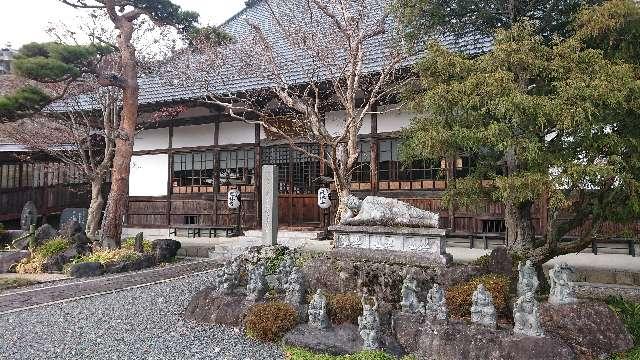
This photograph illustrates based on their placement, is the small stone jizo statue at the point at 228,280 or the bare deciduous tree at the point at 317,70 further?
the bare deciduous tree at the point at 317,70

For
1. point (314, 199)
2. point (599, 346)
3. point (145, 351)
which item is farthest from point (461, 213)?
point (145, 351)

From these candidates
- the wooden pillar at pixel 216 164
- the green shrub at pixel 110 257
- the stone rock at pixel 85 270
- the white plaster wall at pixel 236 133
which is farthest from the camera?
the wooden pillar at pixel 216 164

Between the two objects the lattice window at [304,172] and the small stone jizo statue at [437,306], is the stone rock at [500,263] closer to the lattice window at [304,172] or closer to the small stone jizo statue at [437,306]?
the small stone jizo statue at [437,306]

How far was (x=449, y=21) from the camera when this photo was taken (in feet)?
27.6

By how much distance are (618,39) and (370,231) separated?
15.1 feet

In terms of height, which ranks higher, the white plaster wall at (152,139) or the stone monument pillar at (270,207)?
the white plaster wall at (152,139)

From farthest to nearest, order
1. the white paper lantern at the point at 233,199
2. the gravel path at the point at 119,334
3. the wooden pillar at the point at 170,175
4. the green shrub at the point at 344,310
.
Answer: the wooden pillar at the point at 170,175
the white paper lantern at the point at 233,199
the green shrub at the point at 344,310
the gravel path at the point at 119,334

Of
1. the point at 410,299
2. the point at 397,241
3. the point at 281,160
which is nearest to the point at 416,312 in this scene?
the point at 410,299

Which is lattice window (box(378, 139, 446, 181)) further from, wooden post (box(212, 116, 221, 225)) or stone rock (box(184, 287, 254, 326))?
stone rock (box(184, 287, 254, 326))

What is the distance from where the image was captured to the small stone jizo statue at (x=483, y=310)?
211 inches

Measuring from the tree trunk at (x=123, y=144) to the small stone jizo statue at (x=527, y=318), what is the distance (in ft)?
35.3

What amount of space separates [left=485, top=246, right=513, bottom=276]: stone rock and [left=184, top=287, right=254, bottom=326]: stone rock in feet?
12.2

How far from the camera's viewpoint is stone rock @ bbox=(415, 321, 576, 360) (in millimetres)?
4828

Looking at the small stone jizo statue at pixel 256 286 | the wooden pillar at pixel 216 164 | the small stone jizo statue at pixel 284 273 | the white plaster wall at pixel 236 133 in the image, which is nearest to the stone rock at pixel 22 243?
the wooden pillar at pixel 216 164
